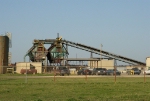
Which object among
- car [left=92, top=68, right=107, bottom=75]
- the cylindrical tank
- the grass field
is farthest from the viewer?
the cylindrical tank

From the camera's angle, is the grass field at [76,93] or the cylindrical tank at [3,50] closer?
the grass field at [76,93]

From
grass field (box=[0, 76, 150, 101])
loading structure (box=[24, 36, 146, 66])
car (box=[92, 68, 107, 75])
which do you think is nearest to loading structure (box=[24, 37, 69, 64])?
loading structure (box=[24, 36, 146, 66])


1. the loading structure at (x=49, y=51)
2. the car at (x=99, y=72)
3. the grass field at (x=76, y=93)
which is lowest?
the grass field at (x=76, y=93)

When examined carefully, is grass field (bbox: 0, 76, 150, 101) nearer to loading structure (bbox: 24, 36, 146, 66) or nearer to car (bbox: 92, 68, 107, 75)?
car (bbox: 92, 68, 107, 75)

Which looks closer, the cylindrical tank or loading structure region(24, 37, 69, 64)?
the cylindrical tank

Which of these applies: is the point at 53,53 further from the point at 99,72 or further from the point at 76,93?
the point at 76,93

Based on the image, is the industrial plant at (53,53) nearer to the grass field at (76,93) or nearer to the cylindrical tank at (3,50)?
the cylindrical tank at (3,50)

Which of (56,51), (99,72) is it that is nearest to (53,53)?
(56,51)

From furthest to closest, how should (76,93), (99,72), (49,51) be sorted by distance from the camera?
(49,51) < (99,72) < (76,93)

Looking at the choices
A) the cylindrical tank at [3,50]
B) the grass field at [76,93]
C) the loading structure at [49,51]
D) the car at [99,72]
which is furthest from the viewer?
the loading structure at [49,51]

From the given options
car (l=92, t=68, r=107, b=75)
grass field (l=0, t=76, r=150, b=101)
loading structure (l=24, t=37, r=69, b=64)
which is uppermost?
loading structure (l=24, t=37, r=69, b=64)

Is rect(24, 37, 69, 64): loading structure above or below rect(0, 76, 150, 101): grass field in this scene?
above

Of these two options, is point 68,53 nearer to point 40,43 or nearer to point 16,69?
point 40,43

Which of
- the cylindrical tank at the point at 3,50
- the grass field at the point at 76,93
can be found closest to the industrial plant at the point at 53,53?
the cylindrical tank at the point at 3,50
